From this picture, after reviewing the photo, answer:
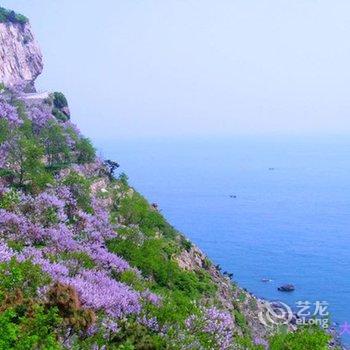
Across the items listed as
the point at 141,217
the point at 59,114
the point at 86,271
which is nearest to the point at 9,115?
the point at 141,217

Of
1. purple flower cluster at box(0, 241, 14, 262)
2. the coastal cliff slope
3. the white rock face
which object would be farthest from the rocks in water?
purple flower cluster at box(0, 241, 14, 262)

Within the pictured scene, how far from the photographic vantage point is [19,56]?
102 m

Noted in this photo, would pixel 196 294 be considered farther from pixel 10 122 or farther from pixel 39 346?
pixel 39 346

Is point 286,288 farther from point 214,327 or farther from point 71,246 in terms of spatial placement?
point 214,327

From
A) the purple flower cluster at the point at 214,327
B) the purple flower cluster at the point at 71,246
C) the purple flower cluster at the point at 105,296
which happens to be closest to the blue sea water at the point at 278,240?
the purple flower cluster at the point at 71,246

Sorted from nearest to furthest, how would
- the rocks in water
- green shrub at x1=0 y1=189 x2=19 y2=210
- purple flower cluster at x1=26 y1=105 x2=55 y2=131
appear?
green shrub at x1=0 y1=189 x2=19 y2=210 → purple flower cluster at x1=26 y1=105 x2=55 y2=131 → the rocks in water

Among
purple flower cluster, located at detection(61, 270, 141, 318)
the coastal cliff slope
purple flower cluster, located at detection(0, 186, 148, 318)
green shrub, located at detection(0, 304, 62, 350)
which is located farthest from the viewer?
purple flower cluster, located at detection(0, 186, 148, 318)

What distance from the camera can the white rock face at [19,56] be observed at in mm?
96312

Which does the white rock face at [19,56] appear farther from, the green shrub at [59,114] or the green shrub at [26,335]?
the green shrub at [26,335]

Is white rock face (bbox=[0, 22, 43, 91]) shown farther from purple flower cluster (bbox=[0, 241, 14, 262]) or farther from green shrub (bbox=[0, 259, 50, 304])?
green shrub (bbox=[0, 259, 50, 304])

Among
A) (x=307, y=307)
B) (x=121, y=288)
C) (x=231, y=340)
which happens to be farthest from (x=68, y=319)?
(x=307, y=307)

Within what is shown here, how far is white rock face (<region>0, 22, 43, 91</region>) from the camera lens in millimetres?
96312

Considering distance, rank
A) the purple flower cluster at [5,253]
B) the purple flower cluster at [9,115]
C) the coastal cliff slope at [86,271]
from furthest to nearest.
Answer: the purple flower cluster at [9,115]
the purple flower cluster at [5,253]
the coastal cliff slope at [86,271]

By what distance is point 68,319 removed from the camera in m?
15.2
